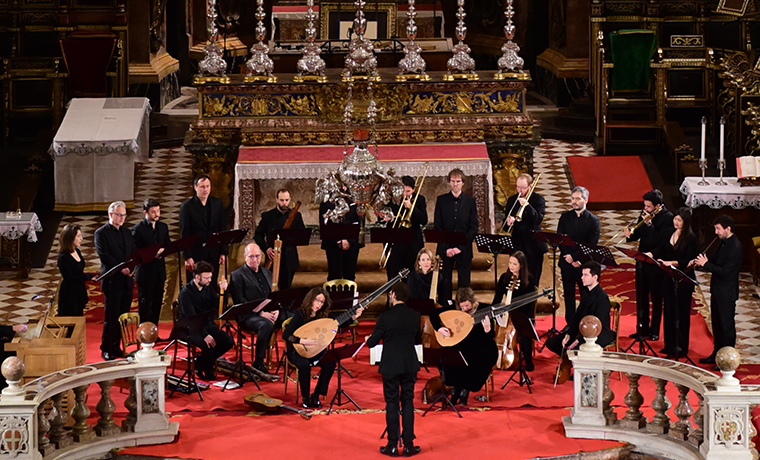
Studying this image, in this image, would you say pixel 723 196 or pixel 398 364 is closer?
pixel 398 364

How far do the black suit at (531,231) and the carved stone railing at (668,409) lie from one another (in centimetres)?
291

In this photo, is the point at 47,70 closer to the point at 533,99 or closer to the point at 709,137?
the point at 533,99

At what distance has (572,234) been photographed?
13.8 m

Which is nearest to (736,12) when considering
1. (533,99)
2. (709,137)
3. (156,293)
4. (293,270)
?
(709,137)

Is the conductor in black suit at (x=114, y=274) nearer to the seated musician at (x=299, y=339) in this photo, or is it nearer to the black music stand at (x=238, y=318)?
the black music stand at (x=238, y=318)

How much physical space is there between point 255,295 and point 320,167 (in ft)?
9.57

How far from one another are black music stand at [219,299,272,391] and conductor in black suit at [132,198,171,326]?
97 centimetres

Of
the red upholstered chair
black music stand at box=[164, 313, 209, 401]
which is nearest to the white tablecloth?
black music stand at box=[164, 313, 209, 401]

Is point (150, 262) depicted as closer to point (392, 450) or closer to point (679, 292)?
point (392, 450)

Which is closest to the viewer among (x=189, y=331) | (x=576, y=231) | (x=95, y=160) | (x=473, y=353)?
(x=473, y=353)

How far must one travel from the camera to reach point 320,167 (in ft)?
51.5

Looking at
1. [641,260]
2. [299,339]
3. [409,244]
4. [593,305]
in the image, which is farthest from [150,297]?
[641,260]

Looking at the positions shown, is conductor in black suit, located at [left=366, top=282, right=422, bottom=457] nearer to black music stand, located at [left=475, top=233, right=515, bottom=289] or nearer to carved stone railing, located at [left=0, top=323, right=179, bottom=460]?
carved stone railing, located at [left=0, top=323, right=179, bottom=460]

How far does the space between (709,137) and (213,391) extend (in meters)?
10.5
